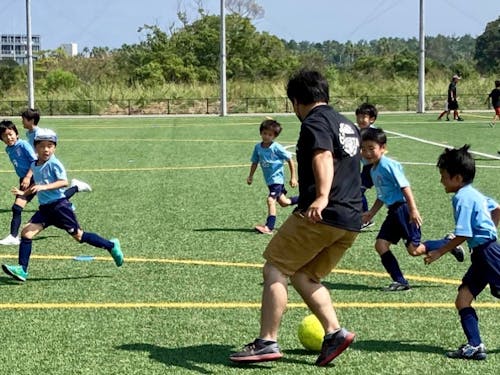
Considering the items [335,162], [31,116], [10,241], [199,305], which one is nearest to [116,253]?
[199,305]

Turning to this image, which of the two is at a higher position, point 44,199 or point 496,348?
point 44,199

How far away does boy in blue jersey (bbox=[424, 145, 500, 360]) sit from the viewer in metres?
5.30

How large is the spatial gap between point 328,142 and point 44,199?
3.84 meters

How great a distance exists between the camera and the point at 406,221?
23.6 ft

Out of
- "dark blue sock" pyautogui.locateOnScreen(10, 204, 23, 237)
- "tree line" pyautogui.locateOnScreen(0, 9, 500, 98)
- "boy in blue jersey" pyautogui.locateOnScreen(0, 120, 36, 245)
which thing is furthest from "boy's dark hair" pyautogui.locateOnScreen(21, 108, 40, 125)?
"tree line" pyautogui.locateOnScreen(0, 9, 500, 98)

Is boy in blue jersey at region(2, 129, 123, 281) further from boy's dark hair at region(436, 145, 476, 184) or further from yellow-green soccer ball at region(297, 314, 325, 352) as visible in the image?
boy's dark hair at region(436, 145, 476, 184)

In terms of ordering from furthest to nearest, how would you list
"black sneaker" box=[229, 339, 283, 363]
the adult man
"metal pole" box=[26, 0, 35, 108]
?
1. "metal pole" box=[26, 0, 35, 108]
2. "black sneaker" box=[229, 339, 283, 363]
3. the adult man

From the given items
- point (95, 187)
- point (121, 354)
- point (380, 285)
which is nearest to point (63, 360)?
point (121, 354)

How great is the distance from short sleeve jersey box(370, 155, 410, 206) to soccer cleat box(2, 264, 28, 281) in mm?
3384

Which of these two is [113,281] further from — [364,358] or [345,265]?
[364,358]

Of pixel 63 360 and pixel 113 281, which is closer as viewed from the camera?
pixel 63 360

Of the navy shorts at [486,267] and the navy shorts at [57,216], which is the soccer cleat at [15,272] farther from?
the navy shorts at [486,267]

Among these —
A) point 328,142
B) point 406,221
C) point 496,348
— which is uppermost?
point 328,142

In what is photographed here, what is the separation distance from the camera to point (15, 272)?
758 centimetres
